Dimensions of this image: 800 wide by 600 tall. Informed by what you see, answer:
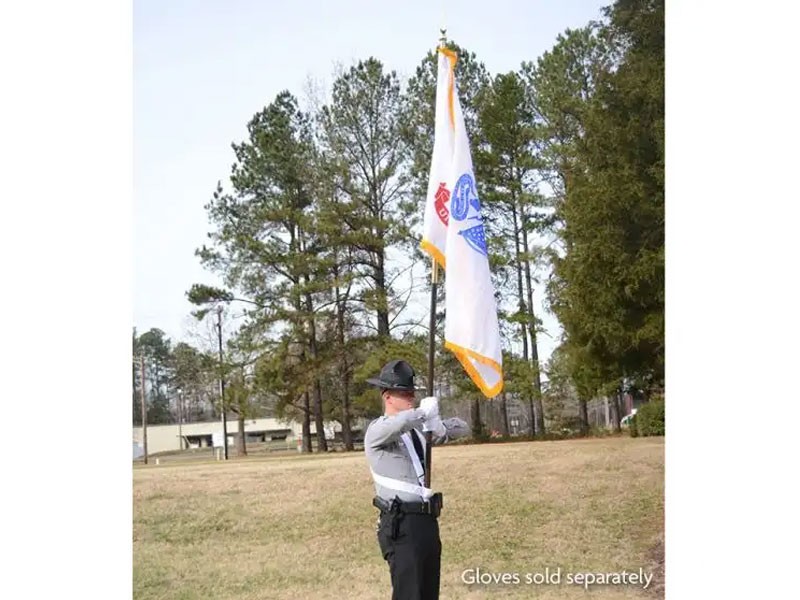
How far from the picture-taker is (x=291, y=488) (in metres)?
5.52

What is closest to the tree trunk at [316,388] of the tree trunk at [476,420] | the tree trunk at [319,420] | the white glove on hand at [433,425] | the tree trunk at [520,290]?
the tree trunk at [319,420]

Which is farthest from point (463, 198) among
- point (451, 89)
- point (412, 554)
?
point (412, 554)

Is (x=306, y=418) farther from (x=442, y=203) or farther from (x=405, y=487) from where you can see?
(x=405, y=487)

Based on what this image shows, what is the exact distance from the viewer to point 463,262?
4312mm

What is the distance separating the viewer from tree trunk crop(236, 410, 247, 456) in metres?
5.66

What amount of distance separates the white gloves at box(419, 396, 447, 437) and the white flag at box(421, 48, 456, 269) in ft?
2.76

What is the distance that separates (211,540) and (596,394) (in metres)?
2.11

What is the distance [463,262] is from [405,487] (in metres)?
1.04

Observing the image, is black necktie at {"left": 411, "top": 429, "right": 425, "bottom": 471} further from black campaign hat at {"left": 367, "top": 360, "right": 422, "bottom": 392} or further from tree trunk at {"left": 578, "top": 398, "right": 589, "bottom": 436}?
tree trunk at {"left": 578, "top": 398, "right": 589, "bottom": 436}

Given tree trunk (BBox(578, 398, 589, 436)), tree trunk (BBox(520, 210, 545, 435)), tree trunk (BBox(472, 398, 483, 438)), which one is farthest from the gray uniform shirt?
tree trunk (BBox(578, 398, 589, 436))

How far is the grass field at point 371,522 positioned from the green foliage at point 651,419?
6 centimetres

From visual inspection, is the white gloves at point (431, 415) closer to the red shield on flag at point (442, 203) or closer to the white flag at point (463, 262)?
the white flag at point (463, 262)
